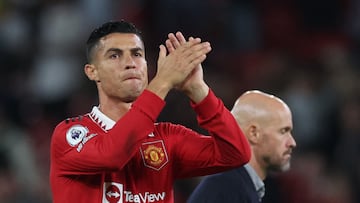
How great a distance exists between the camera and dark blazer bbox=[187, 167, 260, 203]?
17.3ft

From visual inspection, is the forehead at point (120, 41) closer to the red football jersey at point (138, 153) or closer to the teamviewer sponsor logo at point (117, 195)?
the red football jersey at point (138, 153)

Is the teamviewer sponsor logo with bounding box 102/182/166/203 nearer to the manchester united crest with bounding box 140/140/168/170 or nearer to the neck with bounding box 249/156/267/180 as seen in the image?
the manchester united crest with bounding box 140/140/168/170

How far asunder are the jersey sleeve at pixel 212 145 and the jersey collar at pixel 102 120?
31 centimetres

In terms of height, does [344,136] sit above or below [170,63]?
below

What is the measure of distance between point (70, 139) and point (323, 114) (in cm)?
567

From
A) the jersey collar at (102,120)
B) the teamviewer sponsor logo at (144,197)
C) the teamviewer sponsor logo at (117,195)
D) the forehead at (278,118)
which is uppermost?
the jersey collar at (102,120)

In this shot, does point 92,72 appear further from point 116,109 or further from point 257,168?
point 257,168

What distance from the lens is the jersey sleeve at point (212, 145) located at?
443 centimetres

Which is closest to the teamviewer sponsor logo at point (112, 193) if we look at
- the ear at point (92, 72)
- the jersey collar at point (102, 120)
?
the jersey collar at point (102, 120)

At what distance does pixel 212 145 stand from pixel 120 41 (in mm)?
616

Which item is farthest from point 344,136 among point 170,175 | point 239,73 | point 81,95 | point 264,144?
point 170,175

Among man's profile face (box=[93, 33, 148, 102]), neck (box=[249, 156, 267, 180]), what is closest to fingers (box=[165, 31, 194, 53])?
man's profile face (box=[93, 33, 148, 102])

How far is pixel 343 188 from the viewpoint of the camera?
30.4 ft

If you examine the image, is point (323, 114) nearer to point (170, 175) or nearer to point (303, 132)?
point (303, 132)
